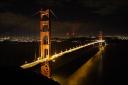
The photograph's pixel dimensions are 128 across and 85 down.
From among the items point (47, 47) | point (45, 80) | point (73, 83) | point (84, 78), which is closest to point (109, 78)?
point (84, 78)

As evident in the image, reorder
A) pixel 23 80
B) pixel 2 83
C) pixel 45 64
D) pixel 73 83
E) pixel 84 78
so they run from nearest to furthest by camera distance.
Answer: pixel 2 83 → pixel 23 80 → pixel 45 64 → pixel 73 83 → pixel 84 78

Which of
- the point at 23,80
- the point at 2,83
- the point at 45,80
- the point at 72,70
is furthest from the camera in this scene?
the point at 72,70

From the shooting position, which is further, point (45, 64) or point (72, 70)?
point (72, 70)

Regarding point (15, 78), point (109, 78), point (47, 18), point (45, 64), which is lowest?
point (109, 78)

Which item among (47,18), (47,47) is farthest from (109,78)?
(47,18)

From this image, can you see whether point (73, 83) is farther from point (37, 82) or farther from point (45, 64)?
point (37, 82)

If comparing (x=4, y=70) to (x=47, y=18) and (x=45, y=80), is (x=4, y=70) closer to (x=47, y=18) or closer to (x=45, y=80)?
(x=45, y=80)

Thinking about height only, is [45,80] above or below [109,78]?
above
